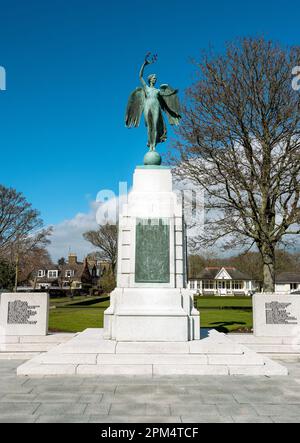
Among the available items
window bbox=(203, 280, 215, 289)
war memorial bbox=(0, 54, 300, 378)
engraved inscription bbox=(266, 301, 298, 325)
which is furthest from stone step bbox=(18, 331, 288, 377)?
window bbox=(203, 280, 215, 289)

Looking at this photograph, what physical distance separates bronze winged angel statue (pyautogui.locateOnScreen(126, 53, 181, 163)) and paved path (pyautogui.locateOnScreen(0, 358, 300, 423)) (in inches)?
285

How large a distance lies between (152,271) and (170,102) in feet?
17.9

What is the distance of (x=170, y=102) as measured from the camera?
1213 cm

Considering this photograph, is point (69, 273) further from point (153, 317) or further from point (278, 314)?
point (153, 317)

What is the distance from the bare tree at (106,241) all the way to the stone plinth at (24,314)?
125ft

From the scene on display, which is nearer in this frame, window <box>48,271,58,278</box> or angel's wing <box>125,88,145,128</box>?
angel's wing <box>125,88,145,128</box>

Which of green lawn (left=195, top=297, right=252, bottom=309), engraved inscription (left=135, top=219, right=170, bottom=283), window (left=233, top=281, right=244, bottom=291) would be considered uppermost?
engraved inscription (left=135, top=219, right=170, bottom=283)

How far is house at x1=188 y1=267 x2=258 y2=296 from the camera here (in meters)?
83.2

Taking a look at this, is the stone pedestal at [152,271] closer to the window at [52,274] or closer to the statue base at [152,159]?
the statue base at [152,159]

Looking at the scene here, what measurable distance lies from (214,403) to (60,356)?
375cm

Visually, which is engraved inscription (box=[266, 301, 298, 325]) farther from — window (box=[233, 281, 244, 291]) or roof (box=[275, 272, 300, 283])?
roof (box=[275, 272, 300, 283])

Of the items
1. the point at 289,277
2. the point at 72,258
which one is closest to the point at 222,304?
the point at 72,258

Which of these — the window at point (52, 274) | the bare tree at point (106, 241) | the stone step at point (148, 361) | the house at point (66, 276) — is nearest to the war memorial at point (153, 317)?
the stone step at point (148, 361)
